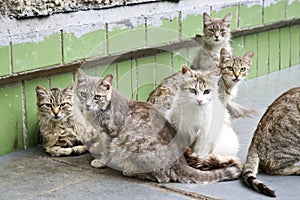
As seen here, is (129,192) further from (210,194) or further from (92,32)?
(92,32)

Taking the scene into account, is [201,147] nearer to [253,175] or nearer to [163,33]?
[253,175]

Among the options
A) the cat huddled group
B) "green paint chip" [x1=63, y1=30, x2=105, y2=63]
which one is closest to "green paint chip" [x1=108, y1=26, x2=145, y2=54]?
"green paint chip" [x1=63, y1=30, x2=105, y2=63]

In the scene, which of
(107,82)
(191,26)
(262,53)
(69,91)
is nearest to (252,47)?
(262,53)

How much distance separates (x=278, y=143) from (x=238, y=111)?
4.89ft

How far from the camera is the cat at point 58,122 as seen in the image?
171 inches

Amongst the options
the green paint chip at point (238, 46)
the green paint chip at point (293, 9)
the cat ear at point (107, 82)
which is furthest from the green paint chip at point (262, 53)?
the cat ear at point (107, 82)

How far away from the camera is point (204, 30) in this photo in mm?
5684

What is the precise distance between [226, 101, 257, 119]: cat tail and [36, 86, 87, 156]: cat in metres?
1.53

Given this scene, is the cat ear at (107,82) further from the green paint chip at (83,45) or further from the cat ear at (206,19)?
the cat ear at (206,19)

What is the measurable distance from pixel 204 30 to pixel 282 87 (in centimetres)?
124

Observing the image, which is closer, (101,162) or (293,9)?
(101,162)

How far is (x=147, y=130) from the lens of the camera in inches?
156

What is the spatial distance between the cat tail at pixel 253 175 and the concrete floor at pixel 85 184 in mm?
39

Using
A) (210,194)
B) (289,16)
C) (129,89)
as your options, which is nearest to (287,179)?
(210,194)
